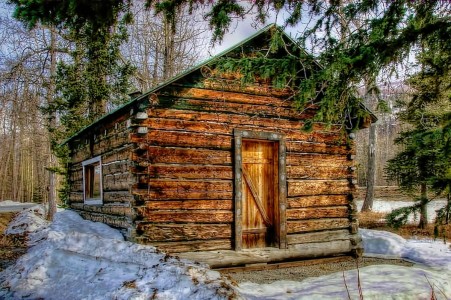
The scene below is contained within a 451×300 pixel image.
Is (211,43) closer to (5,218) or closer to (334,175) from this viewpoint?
(334,175)

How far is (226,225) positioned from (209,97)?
107 inches

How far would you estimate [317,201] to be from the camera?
8969 mm

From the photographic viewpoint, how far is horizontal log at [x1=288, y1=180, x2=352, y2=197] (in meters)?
8.62

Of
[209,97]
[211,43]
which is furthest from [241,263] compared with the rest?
[211,43]

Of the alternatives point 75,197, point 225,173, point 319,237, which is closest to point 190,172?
point 225,173

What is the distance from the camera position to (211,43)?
4965 millimetres

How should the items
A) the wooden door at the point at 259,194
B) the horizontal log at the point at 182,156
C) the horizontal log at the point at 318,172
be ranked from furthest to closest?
the horizontal log at the point at 318,172 → the wooden door at the point at 259,194 → the horizontal log at the point at 182,156

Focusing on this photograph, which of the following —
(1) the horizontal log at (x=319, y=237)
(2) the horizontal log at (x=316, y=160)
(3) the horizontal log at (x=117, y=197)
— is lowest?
(1) the horizontal log at (x=319, y=237)

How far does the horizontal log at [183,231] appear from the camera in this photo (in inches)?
281

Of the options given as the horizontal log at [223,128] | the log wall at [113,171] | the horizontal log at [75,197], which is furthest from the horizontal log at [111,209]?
the horizontal log at [223,128]

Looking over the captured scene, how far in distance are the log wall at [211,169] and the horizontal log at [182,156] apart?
2 centimetres

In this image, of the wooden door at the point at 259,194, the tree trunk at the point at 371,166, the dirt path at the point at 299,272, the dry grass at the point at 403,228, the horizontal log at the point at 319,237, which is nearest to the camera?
the dirt path at the point at 299,272

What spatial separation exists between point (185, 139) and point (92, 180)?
14.6 ft

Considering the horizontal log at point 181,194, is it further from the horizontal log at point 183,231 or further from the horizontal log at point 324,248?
the horizontal log at point 324,248
